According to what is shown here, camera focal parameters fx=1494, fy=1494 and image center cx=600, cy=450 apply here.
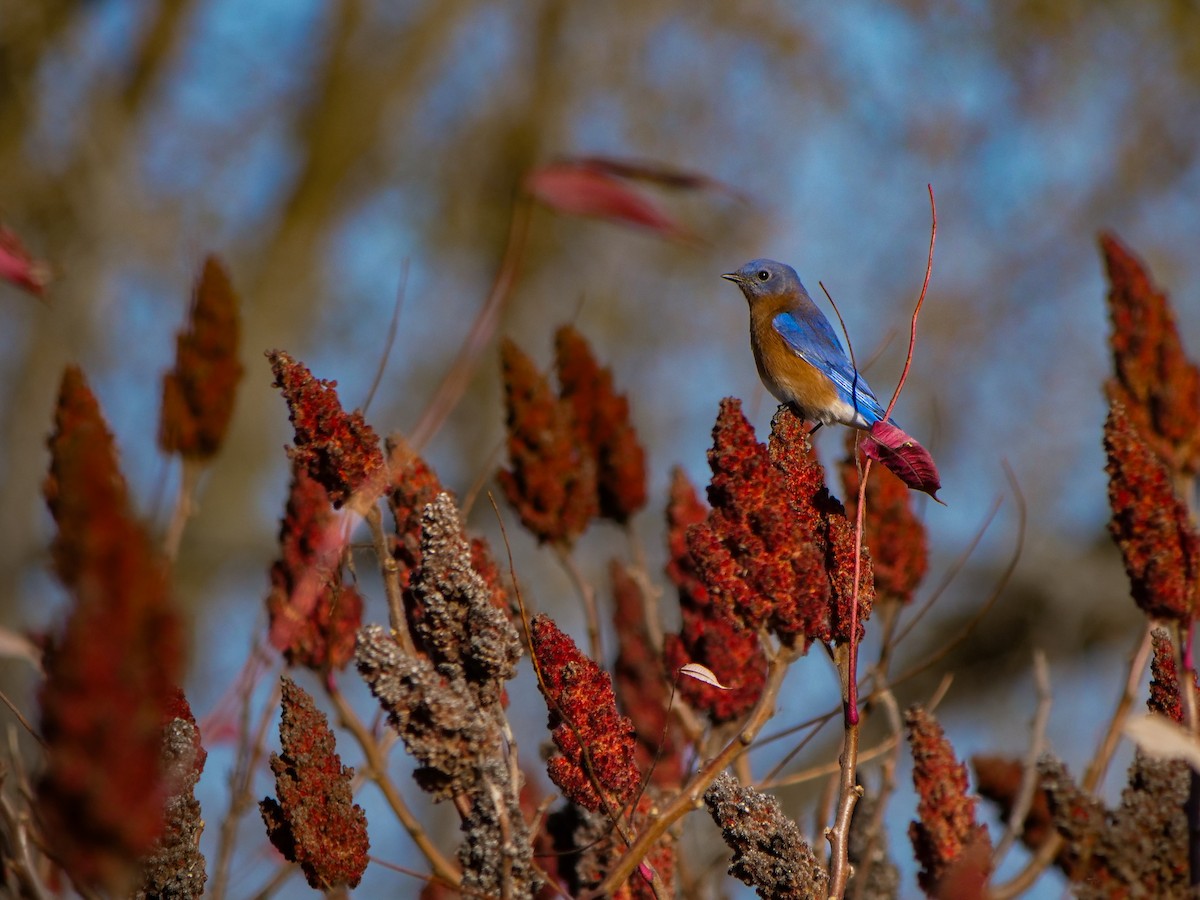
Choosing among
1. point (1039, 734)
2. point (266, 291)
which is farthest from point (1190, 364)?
point (266, 291)

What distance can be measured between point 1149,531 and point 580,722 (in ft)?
3.03

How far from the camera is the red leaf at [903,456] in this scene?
186 centimetres

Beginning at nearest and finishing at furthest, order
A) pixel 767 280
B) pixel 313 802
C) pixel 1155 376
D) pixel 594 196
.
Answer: pixel 313 802, pixel 594 196, pixel 1155 376, pixel 767 280

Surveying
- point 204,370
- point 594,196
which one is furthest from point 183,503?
point 594,196

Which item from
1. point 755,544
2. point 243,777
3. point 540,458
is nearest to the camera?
point 755,544

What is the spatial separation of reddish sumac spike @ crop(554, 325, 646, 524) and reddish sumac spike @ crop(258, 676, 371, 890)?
44.5 inches

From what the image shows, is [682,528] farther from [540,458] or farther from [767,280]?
[767,280]

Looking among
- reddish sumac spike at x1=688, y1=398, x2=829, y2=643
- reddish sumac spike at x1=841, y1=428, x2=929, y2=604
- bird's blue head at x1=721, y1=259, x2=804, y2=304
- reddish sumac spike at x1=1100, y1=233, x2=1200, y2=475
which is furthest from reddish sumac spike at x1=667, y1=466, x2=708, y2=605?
bird's blue head at x1=721, y1=259, x2=804, y2=304

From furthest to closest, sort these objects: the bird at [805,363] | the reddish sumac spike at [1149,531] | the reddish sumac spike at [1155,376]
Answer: the bird at [805,363]
the reddish sumac spike at [1155,376]
the reddish sumac spike at [1149,531]

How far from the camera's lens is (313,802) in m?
1.76

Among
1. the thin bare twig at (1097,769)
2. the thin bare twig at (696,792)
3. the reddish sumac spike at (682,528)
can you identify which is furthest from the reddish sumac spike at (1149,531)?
the reddish sumac spike at (682,528)

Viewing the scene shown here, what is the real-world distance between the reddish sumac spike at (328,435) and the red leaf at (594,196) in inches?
16.5

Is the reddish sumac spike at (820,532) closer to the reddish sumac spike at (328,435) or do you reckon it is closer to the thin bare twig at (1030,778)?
the thin bare twig at (1030,778)

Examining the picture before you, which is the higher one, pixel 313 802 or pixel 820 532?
pixel 820 532
